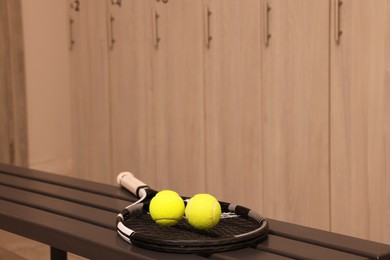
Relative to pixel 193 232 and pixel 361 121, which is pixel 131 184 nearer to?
pixel 193 232

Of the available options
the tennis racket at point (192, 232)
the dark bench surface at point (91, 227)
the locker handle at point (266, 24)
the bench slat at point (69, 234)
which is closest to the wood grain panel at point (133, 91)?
the locker handle at point (266, 24)

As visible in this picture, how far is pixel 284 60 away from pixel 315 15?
232 millimetres

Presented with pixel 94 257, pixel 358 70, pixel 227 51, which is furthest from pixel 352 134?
pixel 94 257

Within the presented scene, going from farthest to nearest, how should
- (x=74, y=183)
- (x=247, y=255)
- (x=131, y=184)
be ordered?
(x=74, y=183) → (x=131, y=184) → (x=247, y=255)

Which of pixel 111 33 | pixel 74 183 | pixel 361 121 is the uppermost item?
pixel 111 33

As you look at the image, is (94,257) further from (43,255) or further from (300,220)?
(43,255)

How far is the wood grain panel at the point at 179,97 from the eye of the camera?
10.2 ft

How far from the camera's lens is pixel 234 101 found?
2930 millimetres

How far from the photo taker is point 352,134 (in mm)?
2455

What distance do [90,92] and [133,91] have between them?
0.41 meters

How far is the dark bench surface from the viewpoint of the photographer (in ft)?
4.09

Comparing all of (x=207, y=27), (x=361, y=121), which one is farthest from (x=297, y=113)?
(x=207, y=27)

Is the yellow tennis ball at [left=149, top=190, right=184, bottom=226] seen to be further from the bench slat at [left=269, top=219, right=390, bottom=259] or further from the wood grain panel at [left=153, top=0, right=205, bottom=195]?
the wood grain panel at [left=153, top=0, right=205, bottom=195]

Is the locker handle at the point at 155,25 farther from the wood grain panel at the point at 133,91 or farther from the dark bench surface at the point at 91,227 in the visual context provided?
the dark bench surface at the point at 91,227
